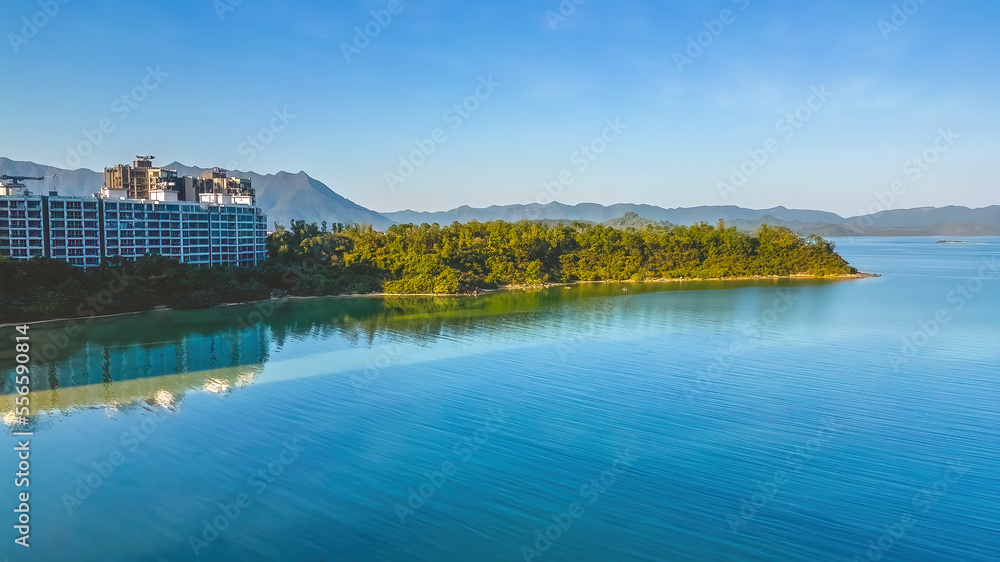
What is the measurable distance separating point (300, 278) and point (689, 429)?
2507cm

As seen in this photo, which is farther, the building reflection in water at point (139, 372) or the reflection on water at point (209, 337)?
the reflection on water at point (209, 337)

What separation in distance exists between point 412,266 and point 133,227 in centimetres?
1353

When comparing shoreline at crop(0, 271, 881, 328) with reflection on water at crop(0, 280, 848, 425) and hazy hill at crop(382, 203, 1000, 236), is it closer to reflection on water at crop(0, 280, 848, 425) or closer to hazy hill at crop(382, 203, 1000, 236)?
reflection on water at crop(0, 280, 848, 425)

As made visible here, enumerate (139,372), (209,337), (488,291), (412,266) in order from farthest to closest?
(488,291) < (412,266) < (209,337) < (139,372)

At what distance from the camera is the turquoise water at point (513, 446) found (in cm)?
732

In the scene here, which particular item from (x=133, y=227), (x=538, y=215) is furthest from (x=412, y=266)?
(x=538, y=215)

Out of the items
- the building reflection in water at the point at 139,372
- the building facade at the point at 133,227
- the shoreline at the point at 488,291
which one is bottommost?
the building reflection in water at the point at 139,372

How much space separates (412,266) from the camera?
33.4m

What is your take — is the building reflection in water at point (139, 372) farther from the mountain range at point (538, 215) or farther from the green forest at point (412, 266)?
the mountain range at point (538, 215)

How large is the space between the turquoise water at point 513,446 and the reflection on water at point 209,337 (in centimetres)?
15

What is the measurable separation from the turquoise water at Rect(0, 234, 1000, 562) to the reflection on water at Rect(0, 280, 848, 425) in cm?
15

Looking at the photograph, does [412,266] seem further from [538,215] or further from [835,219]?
[835,219]

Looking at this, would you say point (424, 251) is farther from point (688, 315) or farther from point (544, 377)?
point (544, 377)

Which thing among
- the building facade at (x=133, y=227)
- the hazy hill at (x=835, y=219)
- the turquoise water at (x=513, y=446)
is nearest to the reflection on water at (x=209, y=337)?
the turquoise water at (x=513, y=446)
